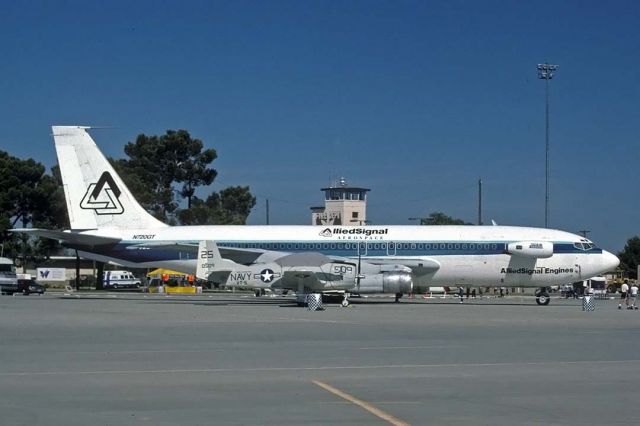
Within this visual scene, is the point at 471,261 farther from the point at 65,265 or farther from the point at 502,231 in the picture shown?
the point at 65,265

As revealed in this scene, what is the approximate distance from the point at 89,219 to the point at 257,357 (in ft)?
109

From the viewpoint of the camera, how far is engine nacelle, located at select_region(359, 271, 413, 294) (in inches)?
1775

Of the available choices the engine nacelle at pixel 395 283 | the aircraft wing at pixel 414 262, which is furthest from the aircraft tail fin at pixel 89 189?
the engine nacelle at pixel 395 283

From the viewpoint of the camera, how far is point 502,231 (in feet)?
158

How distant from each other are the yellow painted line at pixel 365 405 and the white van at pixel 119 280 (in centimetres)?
7457

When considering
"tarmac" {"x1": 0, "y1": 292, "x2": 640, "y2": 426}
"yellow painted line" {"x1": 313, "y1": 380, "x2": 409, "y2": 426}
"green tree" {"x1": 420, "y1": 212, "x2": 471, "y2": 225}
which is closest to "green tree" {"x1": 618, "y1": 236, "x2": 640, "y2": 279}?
"green tree" {"x1": 420, "y1": 212, "x2": 471, "y2": 225}

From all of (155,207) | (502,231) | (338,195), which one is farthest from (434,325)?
(338,195)

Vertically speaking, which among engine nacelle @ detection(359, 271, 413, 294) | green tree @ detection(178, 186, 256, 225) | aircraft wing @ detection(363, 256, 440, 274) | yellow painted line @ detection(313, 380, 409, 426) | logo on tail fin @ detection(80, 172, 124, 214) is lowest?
yellow painted line @ detection(313, 380, 409, 426)

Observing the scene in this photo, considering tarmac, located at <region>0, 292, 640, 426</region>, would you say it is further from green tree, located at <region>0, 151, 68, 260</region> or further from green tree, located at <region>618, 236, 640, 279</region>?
green tree, located at <region>618, 236, 640, 279</region>

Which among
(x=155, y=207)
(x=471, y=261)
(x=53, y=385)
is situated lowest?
(x=53, y=385)

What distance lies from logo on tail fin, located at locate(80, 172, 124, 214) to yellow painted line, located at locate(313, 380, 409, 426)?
3692 centimetres

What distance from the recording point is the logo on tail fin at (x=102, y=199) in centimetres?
4991

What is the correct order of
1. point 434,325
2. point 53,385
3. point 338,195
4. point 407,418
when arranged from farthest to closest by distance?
point 338,195 → point 434,325 → point 53,385 → point 407,418

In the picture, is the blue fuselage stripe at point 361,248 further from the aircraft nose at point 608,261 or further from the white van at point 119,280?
the white van at point 119,280
